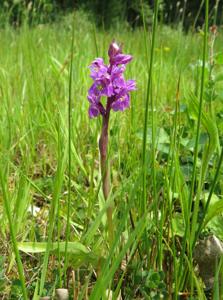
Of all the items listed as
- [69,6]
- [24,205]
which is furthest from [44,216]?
[69,6]

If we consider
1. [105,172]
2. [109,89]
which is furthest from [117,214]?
[109,89]

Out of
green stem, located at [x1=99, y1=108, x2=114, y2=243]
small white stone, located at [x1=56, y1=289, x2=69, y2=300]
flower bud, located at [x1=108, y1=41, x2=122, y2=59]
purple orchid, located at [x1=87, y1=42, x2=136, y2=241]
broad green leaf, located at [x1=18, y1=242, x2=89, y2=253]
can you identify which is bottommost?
small white stone, located at [x1=56, y1=289, x2=69, y2=300]

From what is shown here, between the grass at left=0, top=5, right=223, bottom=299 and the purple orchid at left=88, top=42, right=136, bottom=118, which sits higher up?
the purple orchid at left=88, top=42, right=136, bottom=118

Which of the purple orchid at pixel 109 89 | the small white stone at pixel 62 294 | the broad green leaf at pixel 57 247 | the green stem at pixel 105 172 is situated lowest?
the small white stone at pixel 62 294

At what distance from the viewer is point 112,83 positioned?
26.1 inches

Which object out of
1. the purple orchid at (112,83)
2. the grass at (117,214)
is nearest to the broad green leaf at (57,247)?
the grass at (117,214)

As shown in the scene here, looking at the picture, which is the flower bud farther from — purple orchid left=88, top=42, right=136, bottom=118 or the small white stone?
the small white stone

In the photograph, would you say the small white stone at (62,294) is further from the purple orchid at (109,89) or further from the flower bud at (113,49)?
the flower bud at (113,49)

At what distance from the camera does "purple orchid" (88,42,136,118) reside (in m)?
0.66

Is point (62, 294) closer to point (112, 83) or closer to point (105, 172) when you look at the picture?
point (105, 172)

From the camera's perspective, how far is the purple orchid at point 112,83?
661 mm

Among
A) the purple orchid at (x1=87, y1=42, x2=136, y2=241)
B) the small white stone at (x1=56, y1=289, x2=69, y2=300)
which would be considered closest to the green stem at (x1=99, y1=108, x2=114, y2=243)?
the purple orchid at (x1=87, y1=42, x2=136, y2=241)

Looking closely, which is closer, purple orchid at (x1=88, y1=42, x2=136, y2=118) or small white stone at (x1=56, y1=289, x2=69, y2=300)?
small white stone at (x1=56, y1=289, x2=69, y2=300)

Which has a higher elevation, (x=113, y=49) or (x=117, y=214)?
(x=113, y=49)
